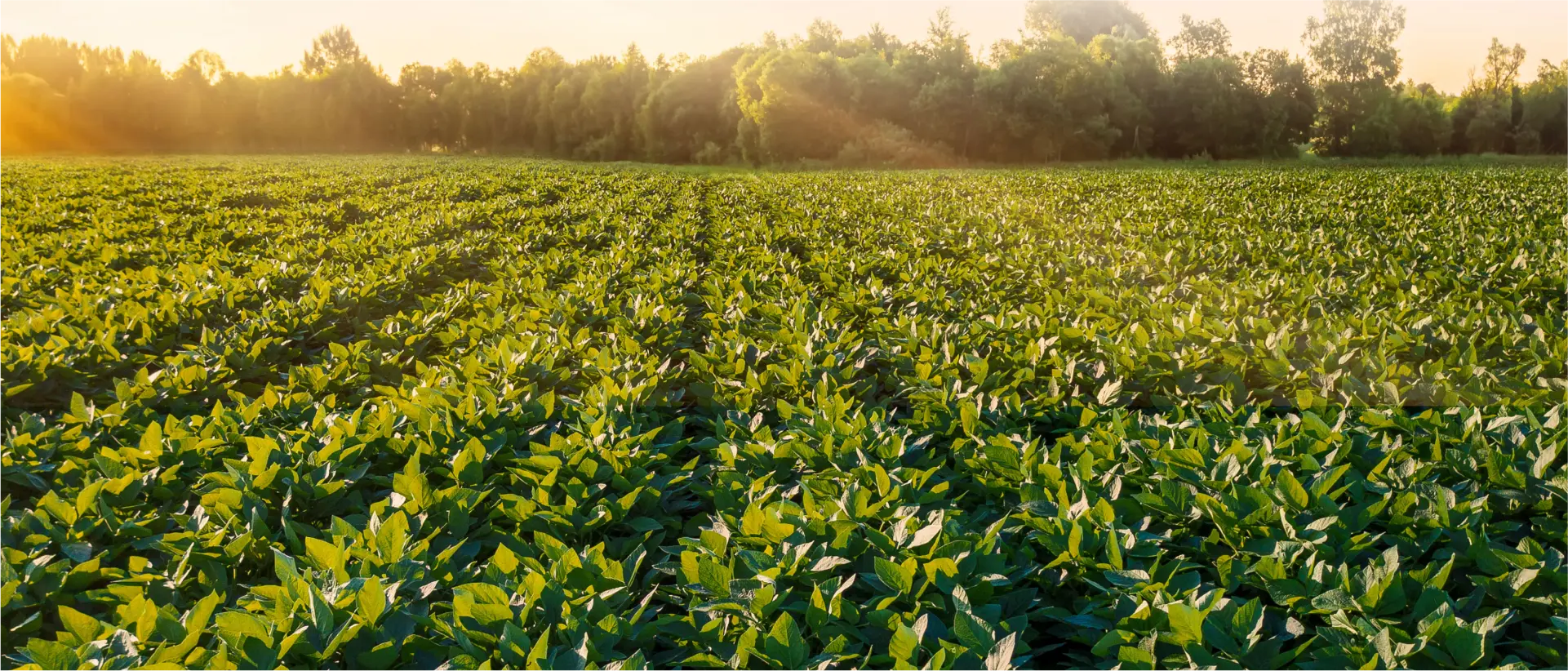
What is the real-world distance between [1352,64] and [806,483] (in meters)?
82.7

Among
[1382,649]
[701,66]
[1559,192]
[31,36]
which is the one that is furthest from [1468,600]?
[31,36]

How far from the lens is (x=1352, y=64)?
67.1 meters

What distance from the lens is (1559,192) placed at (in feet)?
63.7

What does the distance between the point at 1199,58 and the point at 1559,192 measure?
4528 centimetres

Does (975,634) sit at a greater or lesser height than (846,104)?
lesser

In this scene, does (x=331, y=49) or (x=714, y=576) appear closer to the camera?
(x=714, y=576)

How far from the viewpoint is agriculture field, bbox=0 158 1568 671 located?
219cm

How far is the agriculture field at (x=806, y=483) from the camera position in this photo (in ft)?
7.18

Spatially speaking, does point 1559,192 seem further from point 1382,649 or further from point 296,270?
point 296,270

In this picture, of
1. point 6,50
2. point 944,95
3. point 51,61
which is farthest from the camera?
point 6,50

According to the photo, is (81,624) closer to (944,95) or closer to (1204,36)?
(944,95)

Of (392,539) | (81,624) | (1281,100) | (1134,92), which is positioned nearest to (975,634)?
(392,539)

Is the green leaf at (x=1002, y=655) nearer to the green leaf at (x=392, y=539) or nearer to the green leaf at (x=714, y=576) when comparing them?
the green leaf at (x=714, y=576)

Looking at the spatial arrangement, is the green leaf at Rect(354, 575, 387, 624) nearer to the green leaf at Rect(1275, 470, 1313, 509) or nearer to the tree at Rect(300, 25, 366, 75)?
the green leaf at Rect(1275, 470, 1313, 509)
